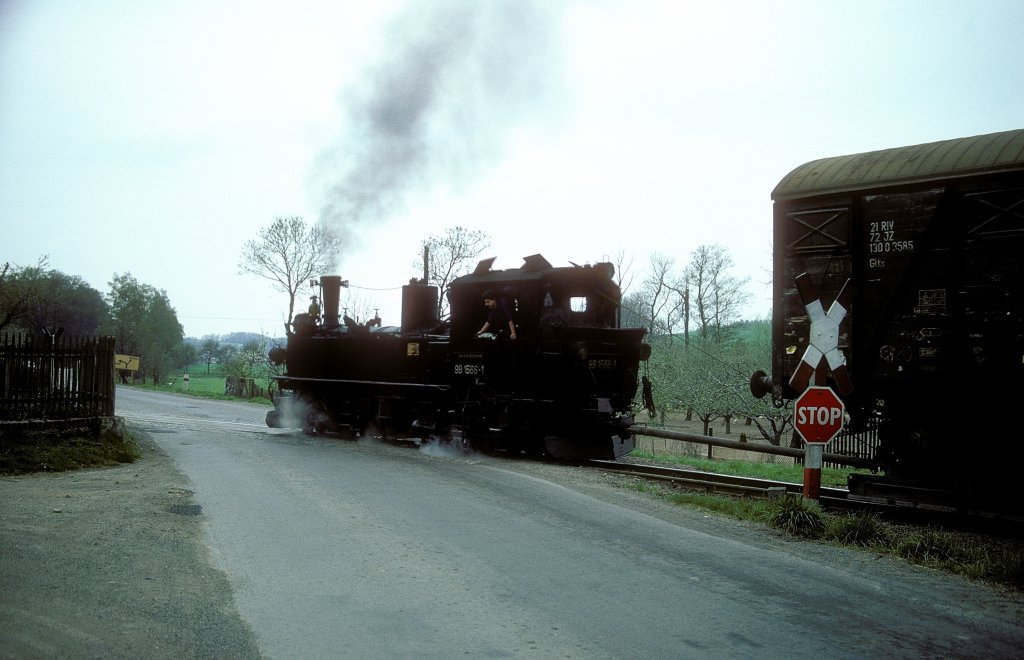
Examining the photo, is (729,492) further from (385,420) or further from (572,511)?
(385,420)

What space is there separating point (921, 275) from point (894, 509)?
8.43 ft

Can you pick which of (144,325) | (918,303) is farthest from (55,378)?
(144,325)

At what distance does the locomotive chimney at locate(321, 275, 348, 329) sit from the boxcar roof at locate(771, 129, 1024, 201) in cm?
1232

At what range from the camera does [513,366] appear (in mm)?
14219

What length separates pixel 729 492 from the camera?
10523mm

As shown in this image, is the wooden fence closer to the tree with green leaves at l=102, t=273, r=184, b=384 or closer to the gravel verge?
the gravel verge

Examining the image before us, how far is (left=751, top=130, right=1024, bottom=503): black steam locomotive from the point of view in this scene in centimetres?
786

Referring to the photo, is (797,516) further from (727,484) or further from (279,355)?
(279,355)

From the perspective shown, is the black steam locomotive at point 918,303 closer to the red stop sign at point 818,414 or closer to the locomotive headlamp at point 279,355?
the red stop sign at point 818,414

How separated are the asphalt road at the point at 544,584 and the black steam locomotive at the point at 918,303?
201cm

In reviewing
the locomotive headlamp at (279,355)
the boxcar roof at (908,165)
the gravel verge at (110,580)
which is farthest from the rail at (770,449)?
the locomotive headlamp at (279,355)

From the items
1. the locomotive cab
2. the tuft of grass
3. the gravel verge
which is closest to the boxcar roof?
the locomotive cab

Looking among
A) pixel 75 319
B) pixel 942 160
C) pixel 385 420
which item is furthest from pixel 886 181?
pixel 75 319

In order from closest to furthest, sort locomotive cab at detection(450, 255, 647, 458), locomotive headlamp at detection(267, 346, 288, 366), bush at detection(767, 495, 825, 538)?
1. bush at detection(767, 495, 825, 538)
2. locomotive cab at detection(450, 255, 647, 458)
3. locomotive headlamp at detection(267, 346, 288, 366)
